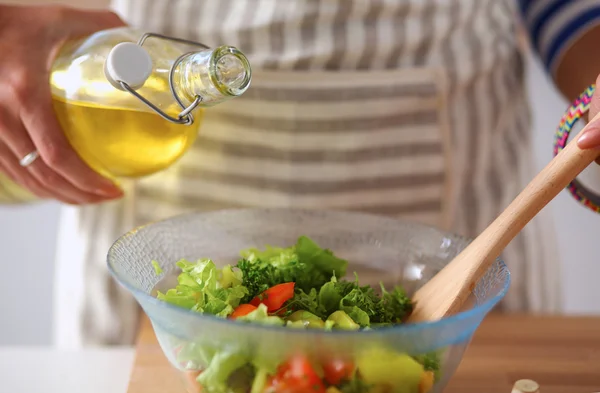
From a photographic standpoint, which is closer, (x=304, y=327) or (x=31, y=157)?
(x=304, y=327)

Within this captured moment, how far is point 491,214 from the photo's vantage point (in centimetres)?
106

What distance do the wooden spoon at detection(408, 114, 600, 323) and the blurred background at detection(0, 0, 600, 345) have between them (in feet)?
3.67

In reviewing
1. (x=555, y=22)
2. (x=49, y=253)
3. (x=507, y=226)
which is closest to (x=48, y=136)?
(x=507, y=226)

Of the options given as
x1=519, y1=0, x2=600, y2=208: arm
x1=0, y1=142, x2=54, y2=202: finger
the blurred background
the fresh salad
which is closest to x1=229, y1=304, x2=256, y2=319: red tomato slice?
the fresh salad

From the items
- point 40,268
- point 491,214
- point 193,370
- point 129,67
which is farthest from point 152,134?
point 40,268

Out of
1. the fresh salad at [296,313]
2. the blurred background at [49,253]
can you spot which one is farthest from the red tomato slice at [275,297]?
the blurred background at [49,253]

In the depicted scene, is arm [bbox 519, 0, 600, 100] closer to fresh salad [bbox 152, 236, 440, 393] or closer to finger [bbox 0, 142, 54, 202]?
fresh salad [bbox 152, 236, 440, 393]

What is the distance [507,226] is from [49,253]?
1.44 meters

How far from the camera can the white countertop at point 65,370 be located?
80 cm

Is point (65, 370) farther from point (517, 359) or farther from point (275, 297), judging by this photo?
point (517, 359)

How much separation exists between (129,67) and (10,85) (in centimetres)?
22

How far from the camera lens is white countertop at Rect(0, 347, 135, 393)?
0.80 metres

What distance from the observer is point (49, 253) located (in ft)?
5.89

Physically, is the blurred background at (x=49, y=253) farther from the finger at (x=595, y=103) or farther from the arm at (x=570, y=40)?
the finger at (x=595, y=103)
